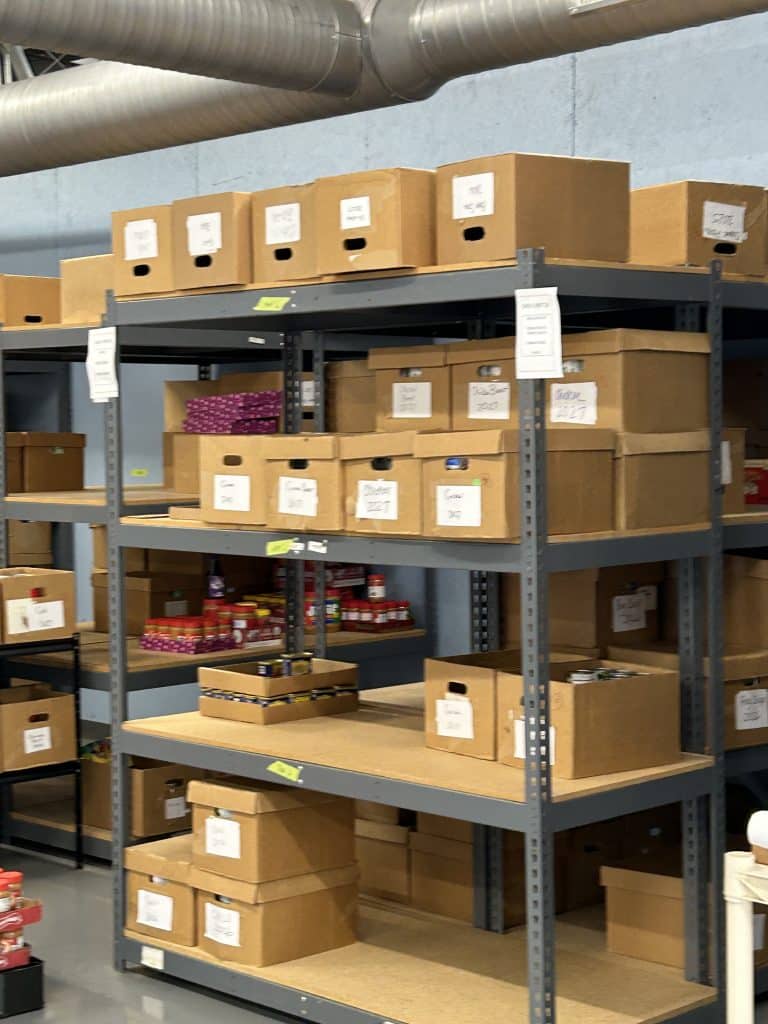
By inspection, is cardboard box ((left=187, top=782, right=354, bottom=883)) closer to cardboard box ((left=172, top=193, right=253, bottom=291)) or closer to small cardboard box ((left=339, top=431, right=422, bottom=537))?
small cardboard box ((left=339, top=431, right=422, bottom=537))

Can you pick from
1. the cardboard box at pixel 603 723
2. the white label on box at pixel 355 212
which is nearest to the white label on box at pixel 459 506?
the cardboard box at pixel 603 723

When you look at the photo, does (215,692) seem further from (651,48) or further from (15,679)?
(651,48)

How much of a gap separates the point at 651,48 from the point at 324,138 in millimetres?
1758

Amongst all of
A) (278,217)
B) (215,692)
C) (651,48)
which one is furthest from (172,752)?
(651,48)

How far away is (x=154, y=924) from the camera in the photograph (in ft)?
15.6

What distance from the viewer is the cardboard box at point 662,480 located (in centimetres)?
380

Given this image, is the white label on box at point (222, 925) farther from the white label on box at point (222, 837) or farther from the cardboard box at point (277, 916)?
the white label on box at point (222, 837)

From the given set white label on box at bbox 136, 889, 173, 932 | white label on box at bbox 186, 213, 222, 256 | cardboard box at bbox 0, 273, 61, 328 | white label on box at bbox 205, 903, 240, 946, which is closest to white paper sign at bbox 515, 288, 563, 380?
white label on box at bbox 186, 213, 222, 256

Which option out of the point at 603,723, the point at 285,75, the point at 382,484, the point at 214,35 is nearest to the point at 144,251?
the point at 214,35

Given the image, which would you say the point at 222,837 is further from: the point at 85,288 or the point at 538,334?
the point at 85,288

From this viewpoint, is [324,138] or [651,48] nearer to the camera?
[651,48]

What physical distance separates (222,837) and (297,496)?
40.8 inches

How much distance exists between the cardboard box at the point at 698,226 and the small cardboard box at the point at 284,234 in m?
0.90

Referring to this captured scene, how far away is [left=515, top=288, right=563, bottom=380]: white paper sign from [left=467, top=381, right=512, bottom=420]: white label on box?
40 cm
